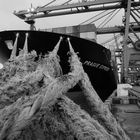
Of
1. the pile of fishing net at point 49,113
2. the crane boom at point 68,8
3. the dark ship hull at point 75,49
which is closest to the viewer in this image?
the pile of fishing net at point 49,113

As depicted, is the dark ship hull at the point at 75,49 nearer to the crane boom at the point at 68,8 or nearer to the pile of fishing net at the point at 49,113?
the pile of fishing net at the point at 49,113

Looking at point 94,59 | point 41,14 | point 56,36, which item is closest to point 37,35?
point 56,36

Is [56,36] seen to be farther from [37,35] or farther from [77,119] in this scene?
[77,119]

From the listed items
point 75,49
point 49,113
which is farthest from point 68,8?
point 49,113

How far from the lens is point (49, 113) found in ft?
7.64

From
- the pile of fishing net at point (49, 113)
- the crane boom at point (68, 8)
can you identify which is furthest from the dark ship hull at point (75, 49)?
the crane boom at point (68, 8)

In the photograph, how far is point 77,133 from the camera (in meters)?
2.08

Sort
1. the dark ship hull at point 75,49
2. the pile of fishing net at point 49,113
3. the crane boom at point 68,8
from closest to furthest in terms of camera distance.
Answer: the pile of fishing net at point 49,113 < the dark ship hull at point 75,49 < the crane boom at point 68,8

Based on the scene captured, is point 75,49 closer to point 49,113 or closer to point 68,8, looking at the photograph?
point 49,113

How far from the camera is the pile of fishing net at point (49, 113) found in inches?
73.9

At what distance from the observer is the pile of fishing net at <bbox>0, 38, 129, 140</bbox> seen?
73.9 inches

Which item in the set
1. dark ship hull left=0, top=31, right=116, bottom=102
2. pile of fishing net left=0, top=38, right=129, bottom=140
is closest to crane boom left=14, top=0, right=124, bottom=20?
dark ship hull left=0, top=31, right=116, bottom=102

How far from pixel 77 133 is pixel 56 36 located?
4.97 meters

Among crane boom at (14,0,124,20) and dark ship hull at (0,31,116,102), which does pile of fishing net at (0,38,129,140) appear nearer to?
dark ship hull at (0,31,116,102)
